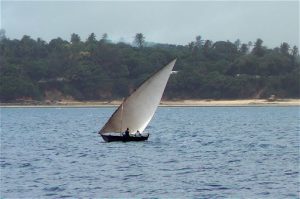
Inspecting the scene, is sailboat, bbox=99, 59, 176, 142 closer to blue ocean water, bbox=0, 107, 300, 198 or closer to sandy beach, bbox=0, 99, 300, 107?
blue ocean water, bbox=0, 107, 300, 198

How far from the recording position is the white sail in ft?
207

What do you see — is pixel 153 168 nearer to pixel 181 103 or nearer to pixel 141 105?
pixel 141 105

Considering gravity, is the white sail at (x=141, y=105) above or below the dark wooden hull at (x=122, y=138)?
above

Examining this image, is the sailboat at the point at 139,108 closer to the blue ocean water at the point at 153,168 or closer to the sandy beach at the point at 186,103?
the blue ocean water at the point at 153,168

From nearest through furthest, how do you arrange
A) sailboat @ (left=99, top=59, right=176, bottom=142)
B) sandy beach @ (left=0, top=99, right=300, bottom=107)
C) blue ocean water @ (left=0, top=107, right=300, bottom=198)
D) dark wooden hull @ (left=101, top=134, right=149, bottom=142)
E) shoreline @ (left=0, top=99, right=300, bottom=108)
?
blue ocean water @ (left=0, top=107, right=300, bottom=198)
dark wooden hull @ (left=101, top=134, right=149, bottom=142)
sailboat @ (left=99, top=59, right=176, bottom=142)
sandy beach @ (left=0, top=99, right=300, bottom=107)
shoreline @ (left=0, top=99, right=300, bottom=108)

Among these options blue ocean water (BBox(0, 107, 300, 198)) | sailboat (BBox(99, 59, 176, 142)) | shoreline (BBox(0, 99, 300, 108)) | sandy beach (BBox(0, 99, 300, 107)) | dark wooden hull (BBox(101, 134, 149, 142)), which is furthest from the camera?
shoreline (BBox(0, 99, 300, 108))

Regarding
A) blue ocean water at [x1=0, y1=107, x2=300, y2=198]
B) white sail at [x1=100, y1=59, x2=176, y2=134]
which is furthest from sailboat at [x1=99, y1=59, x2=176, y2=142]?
blue ocean water at [x1=0, y1=107, x2=300, y2=198]

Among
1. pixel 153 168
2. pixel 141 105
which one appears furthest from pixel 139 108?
pixel 153 168

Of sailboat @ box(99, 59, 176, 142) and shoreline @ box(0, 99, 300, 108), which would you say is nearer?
sailboat @ box(99, 59, 176, 142)

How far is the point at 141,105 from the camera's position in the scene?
208 ft

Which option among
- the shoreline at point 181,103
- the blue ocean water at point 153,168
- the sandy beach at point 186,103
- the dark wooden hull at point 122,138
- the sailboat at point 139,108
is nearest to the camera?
the blue ocean water at point 153,168

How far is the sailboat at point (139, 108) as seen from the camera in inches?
2483

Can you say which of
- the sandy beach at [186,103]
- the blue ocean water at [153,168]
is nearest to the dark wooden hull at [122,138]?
the blue ocean water at [153,168]

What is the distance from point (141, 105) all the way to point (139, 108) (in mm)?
266
